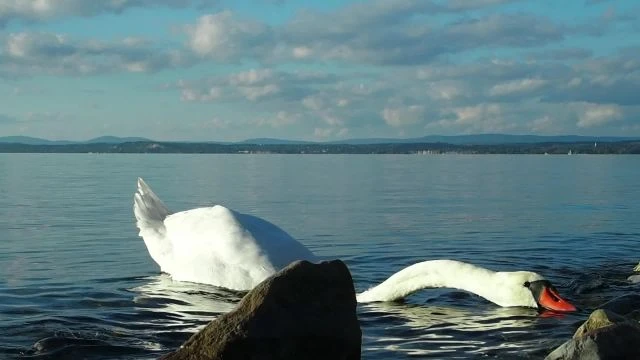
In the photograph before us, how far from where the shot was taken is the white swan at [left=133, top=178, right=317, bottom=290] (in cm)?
1348

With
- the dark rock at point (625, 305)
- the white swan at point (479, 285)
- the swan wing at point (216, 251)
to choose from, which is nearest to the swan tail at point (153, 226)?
the swan wing at point (216, 251)

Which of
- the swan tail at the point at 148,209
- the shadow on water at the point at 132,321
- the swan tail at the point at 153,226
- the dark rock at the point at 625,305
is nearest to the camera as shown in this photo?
the shadow on water at the point at 132,321

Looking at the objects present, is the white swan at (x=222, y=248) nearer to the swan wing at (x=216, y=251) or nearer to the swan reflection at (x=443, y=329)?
the swan wing at (x=216, y=251)

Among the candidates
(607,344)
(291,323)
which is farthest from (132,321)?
(607,344)

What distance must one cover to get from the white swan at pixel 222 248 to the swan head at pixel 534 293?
3.28 m

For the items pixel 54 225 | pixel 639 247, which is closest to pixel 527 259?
pixel 639 247

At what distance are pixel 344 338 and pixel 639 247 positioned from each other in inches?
547

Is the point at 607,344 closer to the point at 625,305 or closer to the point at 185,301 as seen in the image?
the point at 625,305

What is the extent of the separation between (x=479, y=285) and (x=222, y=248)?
4153 millimetres

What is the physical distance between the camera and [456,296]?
1351cm

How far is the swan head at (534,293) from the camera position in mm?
11220

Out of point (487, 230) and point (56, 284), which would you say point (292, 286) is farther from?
point (487, 230)

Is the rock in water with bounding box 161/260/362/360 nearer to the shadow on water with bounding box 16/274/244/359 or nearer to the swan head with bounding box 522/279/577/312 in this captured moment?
the shadow on water with bounding box 16/274/244/359

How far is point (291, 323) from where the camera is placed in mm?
7676
